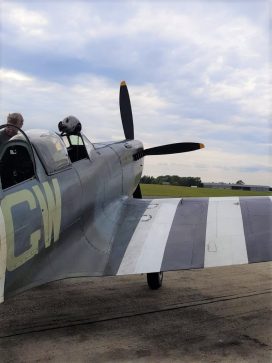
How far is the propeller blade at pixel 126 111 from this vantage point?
387 inches

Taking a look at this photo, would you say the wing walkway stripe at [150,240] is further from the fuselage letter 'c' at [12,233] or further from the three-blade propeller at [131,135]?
the three-blade propeller at [131,135]

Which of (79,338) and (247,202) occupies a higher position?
(247,202)

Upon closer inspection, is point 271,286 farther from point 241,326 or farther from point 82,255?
point 82,255

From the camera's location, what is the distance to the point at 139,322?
477 centimetres

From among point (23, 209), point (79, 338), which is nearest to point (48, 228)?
→ point (23, 209)

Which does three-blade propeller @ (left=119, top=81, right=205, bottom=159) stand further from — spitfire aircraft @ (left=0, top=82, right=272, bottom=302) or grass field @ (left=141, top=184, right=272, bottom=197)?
grass field @ (left=141, top=184, right=272, bottom=197)

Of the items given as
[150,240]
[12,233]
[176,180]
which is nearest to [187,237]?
[150,240]

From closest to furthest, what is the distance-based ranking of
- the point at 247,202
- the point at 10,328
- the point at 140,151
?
the point at 10,328, the point at 247,202, the point at 140,151

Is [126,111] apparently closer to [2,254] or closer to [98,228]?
[98,228]

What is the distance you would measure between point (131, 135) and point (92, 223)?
4.81 metres

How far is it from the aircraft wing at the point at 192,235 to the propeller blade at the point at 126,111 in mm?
3900

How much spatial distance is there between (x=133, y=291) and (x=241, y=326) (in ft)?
6.55

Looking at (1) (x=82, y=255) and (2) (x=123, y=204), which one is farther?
(2) (x=123, y=204)

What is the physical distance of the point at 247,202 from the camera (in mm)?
5801
